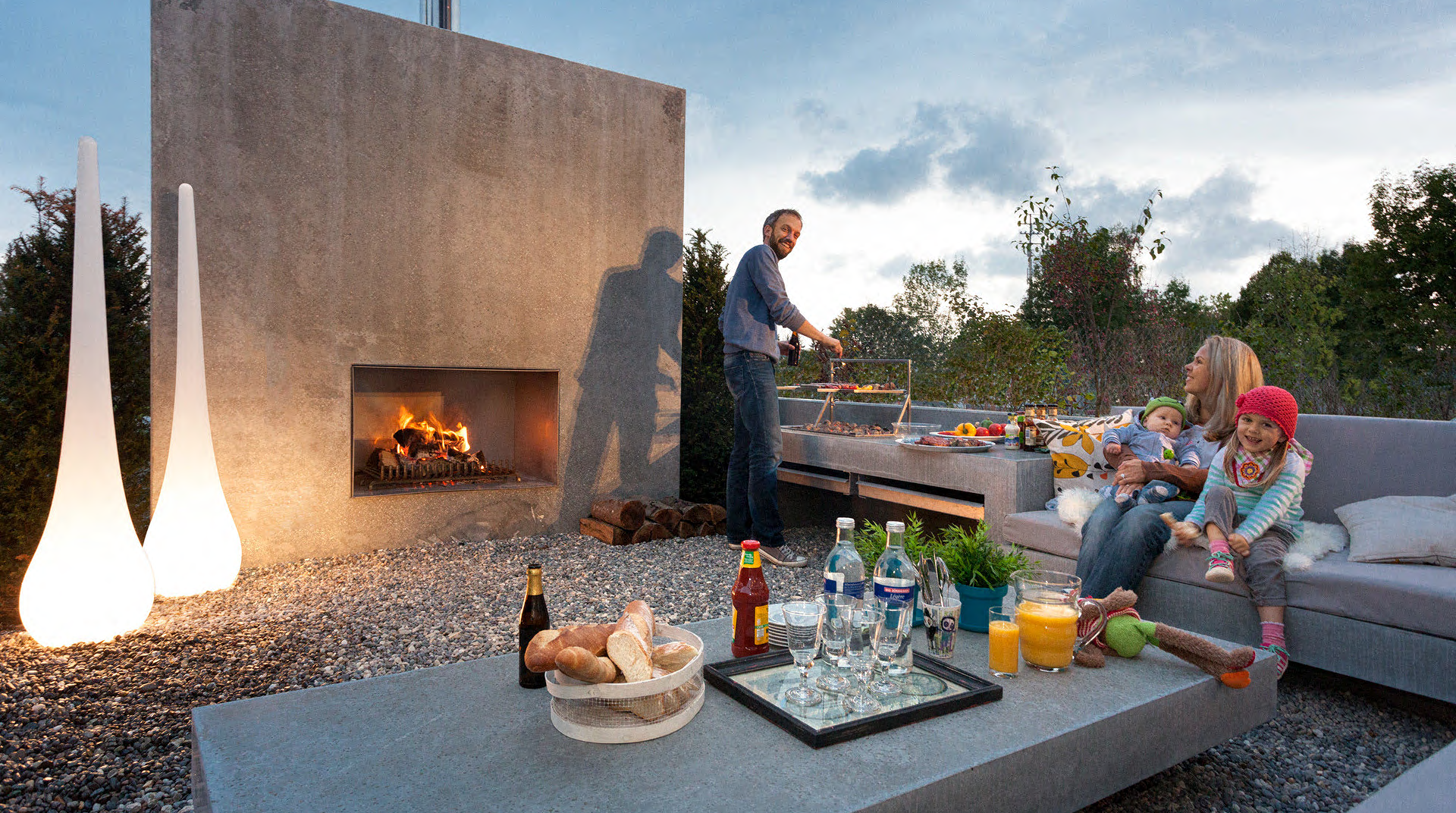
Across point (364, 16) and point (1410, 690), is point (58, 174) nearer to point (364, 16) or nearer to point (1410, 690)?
point (364, 16)

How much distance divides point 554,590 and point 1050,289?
3.89m

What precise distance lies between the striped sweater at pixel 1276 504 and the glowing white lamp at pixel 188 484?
11.3ft

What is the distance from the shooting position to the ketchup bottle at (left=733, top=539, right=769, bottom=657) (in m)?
1.59

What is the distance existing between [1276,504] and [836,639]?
5.77ft

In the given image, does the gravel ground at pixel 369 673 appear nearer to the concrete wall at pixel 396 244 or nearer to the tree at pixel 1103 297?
the concrete wall at pixel 396 244

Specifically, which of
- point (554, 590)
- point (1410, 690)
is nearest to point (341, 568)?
point (554, 590)

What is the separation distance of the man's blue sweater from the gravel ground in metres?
1.08

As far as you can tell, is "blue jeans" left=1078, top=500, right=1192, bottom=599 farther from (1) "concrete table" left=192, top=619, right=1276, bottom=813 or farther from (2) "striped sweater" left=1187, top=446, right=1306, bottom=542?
(1) "concrete table" left=192, top=619, right=1276, bottom=813

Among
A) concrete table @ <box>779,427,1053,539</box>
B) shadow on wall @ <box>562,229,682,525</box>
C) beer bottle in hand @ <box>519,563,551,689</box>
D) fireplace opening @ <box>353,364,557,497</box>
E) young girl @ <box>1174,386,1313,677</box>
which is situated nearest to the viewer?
beer bottle in hand @ <box>519,563,551,689</box>

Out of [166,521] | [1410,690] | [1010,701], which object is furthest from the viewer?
[166,521]

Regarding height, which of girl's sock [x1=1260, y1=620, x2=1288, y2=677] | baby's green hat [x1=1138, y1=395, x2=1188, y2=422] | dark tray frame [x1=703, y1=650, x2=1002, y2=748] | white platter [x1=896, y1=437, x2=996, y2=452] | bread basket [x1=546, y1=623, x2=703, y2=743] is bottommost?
girl's sock [x1=1260, y1=620, x2=1288, y2=677]

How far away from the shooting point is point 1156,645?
5.51 feet

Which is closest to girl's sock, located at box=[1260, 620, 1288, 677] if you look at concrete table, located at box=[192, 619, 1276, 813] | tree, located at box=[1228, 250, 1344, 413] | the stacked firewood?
concrete table, located at box=[192, 619, 1276, 813]

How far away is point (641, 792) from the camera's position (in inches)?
42.6
